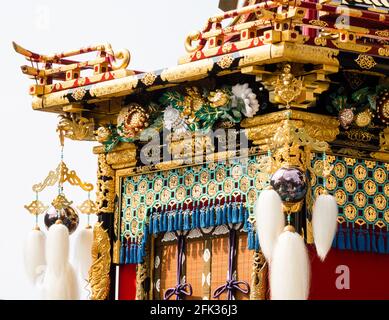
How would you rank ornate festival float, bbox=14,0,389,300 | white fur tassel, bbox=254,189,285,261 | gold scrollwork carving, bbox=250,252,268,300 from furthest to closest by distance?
gold scrollwork carving, bbox=250,252,268,300, ornate festival float, bbox=14,0,389,300, white fur tassel, bbox=254,189,285,261

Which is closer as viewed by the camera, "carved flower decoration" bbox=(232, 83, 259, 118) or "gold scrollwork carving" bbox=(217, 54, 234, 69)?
"gold scrollwork carving" bbox=(217, 54, 234, 69)

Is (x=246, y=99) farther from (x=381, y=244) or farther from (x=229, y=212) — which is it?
(x=381, y=244)

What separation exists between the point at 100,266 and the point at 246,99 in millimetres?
3477

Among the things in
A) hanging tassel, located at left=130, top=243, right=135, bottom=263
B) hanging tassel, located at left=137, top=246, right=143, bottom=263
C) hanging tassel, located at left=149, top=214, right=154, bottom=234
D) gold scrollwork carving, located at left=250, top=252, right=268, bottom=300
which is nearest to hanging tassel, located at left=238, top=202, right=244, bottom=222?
gold scrollwork carving, located at left=250, top=252, right=268, bottom=300

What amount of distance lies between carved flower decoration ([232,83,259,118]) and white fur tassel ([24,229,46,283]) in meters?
3.18

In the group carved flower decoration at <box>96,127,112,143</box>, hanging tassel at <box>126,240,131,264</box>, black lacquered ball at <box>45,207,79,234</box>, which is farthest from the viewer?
carved flower decoration at <box>96,127,112,143</box>

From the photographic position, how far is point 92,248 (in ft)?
70.5

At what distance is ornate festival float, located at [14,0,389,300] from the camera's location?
18516 mm

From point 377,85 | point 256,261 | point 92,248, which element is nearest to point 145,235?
point 92,248

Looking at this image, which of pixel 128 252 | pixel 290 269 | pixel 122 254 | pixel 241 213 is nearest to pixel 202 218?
pixel 241 213

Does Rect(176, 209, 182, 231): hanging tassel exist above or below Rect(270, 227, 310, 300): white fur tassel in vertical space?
above

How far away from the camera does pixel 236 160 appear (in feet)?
64.8

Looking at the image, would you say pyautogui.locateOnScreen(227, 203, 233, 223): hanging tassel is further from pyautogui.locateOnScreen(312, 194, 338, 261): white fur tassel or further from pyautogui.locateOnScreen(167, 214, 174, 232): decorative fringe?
pyautogui.locateOnScreen(312, 194, 338, 261): white fur tassel
